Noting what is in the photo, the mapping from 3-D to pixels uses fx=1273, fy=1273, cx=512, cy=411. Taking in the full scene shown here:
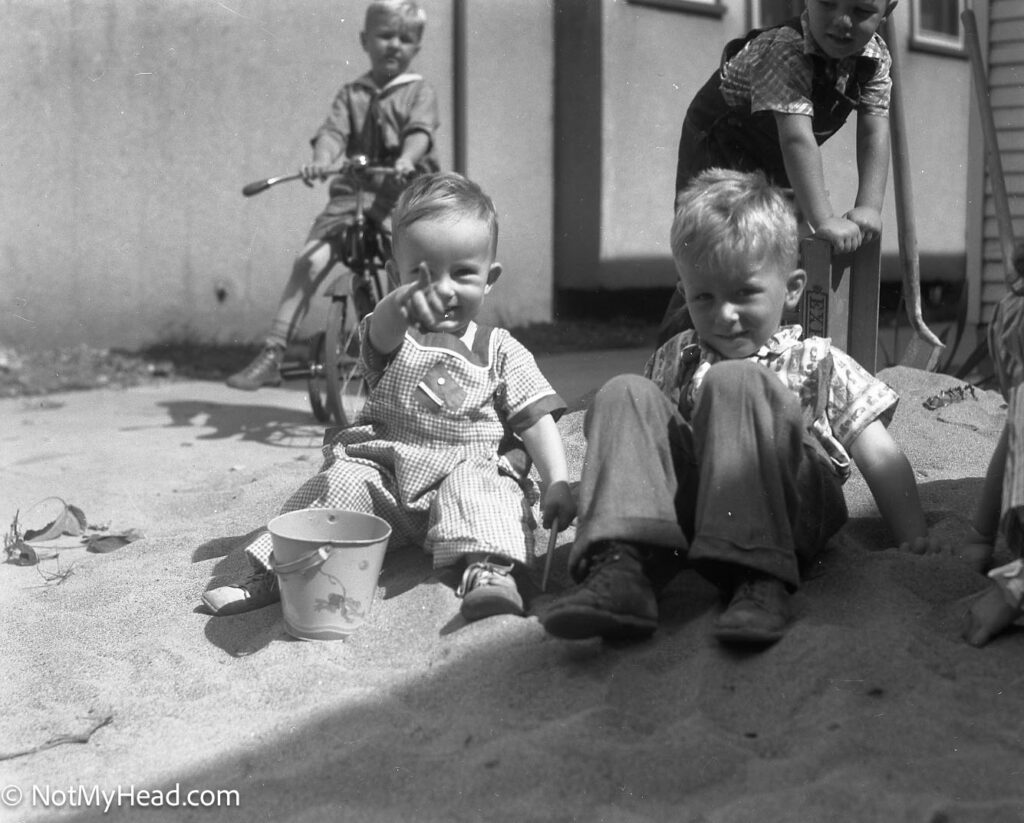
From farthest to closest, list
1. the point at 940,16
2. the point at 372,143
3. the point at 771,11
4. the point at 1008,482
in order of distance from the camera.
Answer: the point at 940,16 < the point at 771,11 < the point at 372,143 < the point at 1008,482

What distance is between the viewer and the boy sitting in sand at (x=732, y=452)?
2.40m

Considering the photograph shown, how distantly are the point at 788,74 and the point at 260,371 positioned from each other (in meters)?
2.95

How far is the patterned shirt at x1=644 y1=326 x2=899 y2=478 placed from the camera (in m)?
2.71

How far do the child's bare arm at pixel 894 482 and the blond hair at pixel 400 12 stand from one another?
361 centimetres

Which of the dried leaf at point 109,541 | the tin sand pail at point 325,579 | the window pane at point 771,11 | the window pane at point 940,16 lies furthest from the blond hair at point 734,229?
the window pane at point 940,16

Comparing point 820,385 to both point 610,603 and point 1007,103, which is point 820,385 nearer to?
point 610,603


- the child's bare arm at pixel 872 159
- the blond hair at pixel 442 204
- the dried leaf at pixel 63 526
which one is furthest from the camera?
the dried leaf at pixel 63 526

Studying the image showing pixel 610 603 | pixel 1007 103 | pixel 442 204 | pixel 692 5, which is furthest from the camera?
pixel 692 5

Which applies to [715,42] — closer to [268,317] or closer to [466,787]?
[268,317]

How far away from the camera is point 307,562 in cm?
256

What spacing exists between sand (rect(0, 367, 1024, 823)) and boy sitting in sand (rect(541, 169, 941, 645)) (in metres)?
0.10

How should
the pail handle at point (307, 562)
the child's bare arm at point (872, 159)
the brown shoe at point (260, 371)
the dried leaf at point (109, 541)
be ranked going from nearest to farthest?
the pail handle at point (307, 562) < the child's bare arm at point (872, 159) < the dried leaf at point (109, 541) < the brown shoe at point (260, 371)

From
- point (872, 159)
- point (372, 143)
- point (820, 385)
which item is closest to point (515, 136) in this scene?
point (372, 143)

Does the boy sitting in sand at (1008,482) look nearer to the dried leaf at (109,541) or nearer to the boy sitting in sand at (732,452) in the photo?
the boy sitting in sand at (732,452)
